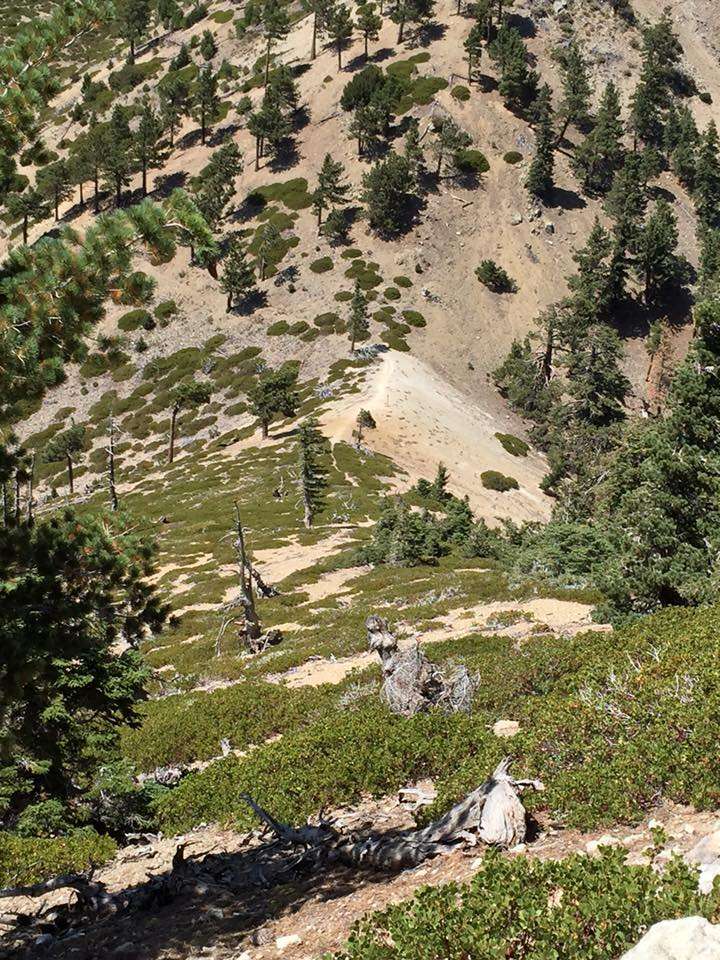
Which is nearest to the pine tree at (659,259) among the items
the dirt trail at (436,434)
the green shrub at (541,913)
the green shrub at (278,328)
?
the dirt trail at (436,434)

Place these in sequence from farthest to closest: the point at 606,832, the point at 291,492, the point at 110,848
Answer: the point at 291,492 < the point at 110,848 < the point at 606,832

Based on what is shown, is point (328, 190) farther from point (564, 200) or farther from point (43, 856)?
point (43, 856)

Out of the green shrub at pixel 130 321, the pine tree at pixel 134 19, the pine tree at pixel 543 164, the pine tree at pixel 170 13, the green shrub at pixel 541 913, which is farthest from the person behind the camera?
the pine tree at pixel 170 13

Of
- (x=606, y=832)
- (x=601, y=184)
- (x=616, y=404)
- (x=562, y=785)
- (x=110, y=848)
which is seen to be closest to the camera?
(x=606, y=832)

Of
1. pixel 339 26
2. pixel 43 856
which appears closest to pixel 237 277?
pixel 339 26

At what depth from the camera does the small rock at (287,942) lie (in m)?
6.47

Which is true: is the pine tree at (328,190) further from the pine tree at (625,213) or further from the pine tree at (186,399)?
the pine tree at (625,213)

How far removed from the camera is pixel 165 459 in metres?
76.2

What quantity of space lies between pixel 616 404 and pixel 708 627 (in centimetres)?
6870

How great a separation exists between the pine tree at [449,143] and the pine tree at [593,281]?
22385 mm

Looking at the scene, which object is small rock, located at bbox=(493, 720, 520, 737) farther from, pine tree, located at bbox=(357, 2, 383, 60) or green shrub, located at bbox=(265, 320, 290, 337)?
pine tree, located at bbox=(357, 2, 383, 60)

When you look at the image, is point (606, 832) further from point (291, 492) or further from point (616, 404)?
point (616, 404)

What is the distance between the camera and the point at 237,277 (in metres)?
91.8

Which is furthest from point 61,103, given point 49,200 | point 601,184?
point 601,184
